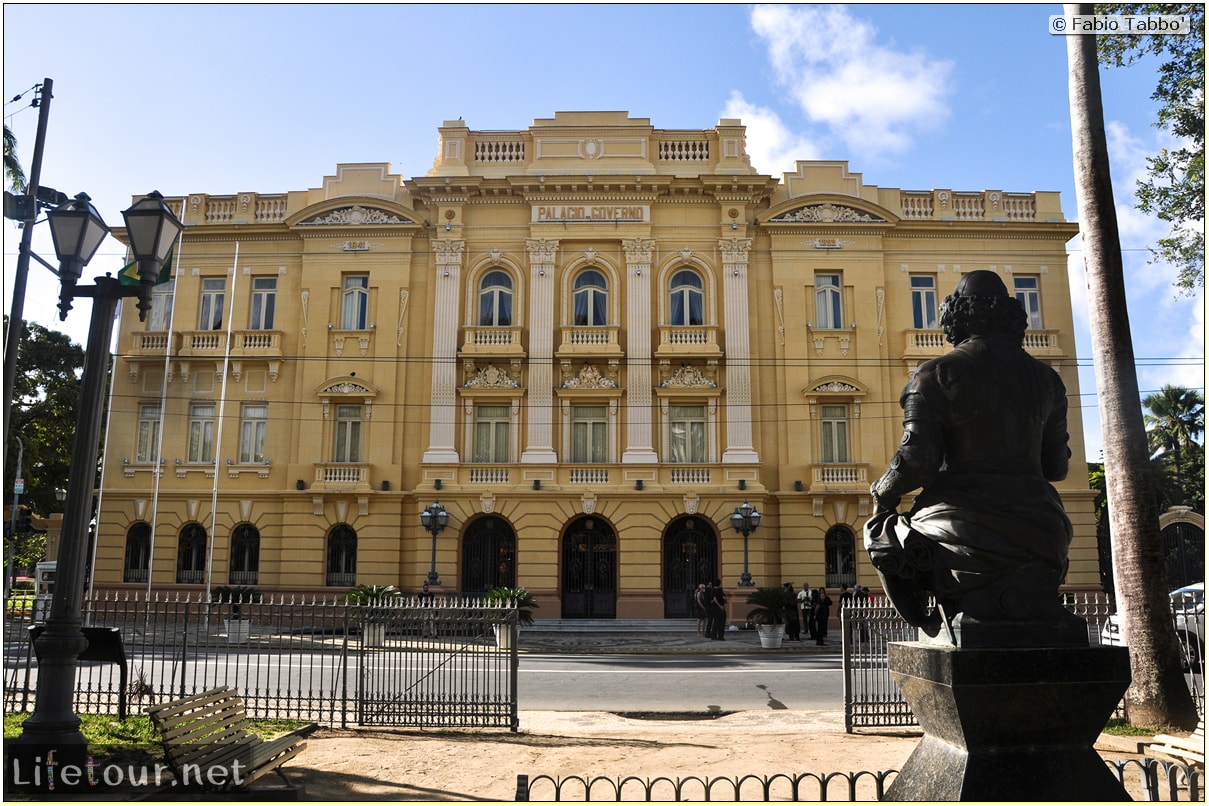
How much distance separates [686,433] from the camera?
2614 cm

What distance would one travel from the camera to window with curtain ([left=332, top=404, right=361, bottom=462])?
87.0ft

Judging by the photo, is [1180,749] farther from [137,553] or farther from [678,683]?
[137,553]

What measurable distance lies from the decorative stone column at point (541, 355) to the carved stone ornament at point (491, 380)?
2.21 ft

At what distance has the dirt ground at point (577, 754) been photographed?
270 inches

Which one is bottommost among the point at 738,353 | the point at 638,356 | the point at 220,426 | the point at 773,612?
the point at 773,612

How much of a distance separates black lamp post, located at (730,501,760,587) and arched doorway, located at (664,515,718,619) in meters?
1.45

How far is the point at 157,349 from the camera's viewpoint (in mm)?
27219

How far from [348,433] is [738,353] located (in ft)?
39.9

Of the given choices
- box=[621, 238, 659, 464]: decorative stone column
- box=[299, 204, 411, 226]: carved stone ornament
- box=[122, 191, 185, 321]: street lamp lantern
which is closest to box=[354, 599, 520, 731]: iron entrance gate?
box=[122, 191, 185, 321]: street lamp lantern

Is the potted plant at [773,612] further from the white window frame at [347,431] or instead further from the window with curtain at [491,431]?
the white window frame at [347,431]

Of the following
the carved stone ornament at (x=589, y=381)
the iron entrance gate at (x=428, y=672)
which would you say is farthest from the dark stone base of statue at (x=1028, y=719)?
the carved stone ornament at (x=589, y=381)

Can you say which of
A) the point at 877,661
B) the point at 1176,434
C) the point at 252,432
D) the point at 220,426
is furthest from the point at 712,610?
the point at 1176,434

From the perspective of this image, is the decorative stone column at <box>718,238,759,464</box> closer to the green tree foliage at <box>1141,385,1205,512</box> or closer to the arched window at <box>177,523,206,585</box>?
the arched window at <box>177,523,206,585</box>

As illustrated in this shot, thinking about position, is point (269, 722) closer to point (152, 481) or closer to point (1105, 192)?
point (1105, 192)
